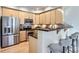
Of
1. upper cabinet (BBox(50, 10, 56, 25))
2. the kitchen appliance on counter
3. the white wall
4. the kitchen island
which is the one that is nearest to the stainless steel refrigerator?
the kitchen appliance on counter

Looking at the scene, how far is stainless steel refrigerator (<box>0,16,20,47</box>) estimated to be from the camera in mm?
2481

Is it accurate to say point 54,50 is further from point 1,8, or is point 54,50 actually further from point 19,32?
→ point 1,8

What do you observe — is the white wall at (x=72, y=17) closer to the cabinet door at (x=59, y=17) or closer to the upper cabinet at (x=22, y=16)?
the cabinet door at (x=59, y=17)

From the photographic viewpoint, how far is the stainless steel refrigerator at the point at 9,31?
2.48 metres

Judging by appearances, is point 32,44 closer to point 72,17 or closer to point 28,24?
point 28,24

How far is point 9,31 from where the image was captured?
8.36ft

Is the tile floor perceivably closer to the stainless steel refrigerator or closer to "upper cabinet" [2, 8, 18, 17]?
the stainless steel refrigerator

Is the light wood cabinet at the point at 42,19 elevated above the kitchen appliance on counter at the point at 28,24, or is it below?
above

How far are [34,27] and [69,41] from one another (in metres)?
0.75

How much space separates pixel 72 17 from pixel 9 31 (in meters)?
1.27

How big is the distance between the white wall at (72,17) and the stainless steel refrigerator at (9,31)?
0.98 m

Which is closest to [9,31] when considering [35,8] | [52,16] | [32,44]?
[32,44]

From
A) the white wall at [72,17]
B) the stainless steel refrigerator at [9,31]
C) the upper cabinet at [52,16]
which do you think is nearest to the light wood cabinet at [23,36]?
the stainless steel refrigerator at [9,31]
